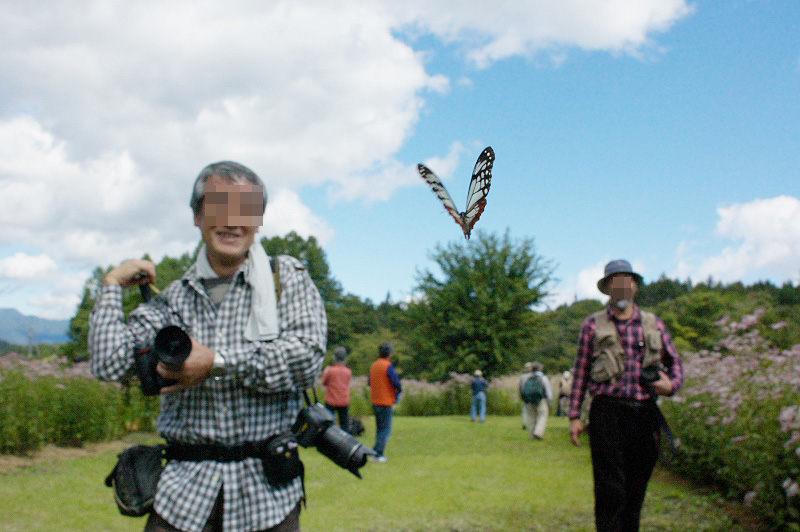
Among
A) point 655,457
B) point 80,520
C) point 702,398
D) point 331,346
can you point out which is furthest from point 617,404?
point 331,346

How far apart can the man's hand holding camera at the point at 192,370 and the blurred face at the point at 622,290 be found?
3270mm

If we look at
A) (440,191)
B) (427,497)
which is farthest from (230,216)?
(427,497)

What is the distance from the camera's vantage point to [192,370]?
2088 mm

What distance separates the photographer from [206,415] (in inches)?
88.7

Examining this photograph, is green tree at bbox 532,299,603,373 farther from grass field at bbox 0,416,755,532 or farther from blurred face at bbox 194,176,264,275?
blurred face at bbox 194,176,264,275

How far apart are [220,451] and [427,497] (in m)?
6.07

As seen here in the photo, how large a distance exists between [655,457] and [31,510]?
6.13 metres

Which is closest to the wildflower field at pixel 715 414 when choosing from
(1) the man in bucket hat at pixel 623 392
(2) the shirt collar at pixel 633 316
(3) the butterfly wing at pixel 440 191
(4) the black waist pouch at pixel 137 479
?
(4) the black waist pouch at pixel 137 479

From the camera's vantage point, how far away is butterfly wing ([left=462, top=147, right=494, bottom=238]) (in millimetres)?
717

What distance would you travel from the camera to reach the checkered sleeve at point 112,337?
226 cm

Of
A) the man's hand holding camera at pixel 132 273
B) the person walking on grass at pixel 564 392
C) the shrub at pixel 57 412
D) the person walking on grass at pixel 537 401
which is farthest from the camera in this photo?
the person walking on grass at pixel 564 392

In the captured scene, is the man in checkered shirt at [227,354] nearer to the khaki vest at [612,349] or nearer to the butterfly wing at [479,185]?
the butterfly wing at [479,185]

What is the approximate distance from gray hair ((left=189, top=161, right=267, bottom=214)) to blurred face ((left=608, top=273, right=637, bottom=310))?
10.0ft

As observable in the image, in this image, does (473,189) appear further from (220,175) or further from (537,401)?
(537,401)
